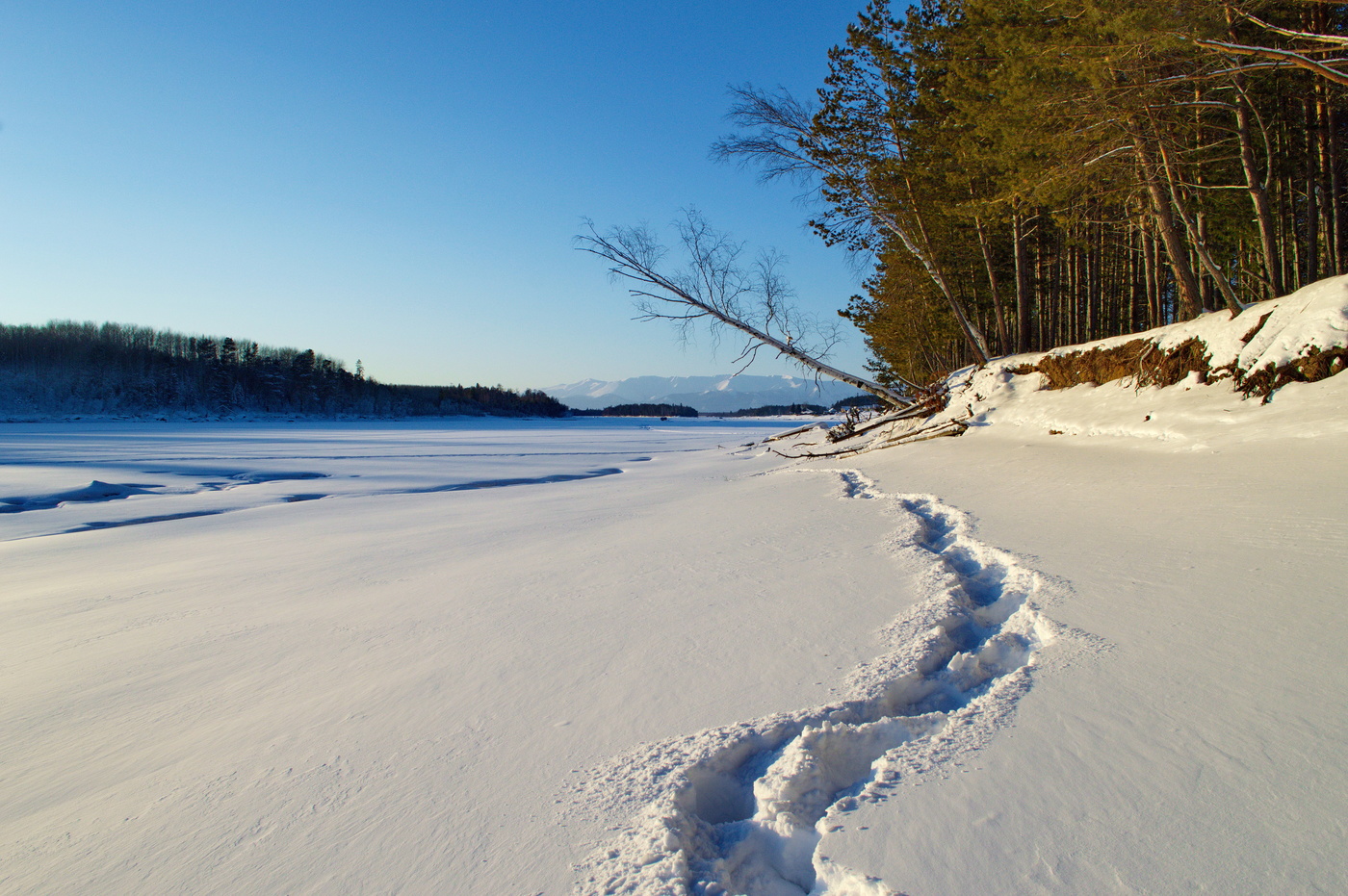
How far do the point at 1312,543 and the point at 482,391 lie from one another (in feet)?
239

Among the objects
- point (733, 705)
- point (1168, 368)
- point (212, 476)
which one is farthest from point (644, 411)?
point (733, 705)

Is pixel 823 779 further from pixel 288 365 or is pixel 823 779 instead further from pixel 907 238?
pixel 288 365

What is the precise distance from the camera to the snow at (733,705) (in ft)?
3.32

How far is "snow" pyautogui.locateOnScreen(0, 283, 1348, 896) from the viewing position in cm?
101

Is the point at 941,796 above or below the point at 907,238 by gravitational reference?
below

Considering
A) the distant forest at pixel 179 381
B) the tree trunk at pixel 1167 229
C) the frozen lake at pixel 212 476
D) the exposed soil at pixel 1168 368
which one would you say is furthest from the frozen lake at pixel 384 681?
the distant forest at pixel 179 381

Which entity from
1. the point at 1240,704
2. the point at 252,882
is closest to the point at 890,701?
the point at 1240,704

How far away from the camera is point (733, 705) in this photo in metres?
1.50

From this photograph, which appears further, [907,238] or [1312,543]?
[907,238]

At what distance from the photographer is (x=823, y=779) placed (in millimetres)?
1219

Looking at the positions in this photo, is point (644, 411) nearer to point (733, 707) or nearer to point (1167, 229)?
point (1167, 229)

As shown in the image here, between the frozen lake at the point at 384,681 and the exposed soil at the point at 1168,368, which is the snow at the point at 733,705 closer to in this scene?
the frozen lake at the point at 384,681

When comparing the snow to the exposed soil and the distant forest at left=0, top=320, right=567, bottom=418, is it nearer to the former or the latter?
the exposed soil

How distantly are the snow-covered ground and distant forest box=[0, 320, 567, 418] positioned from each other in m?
54.8
